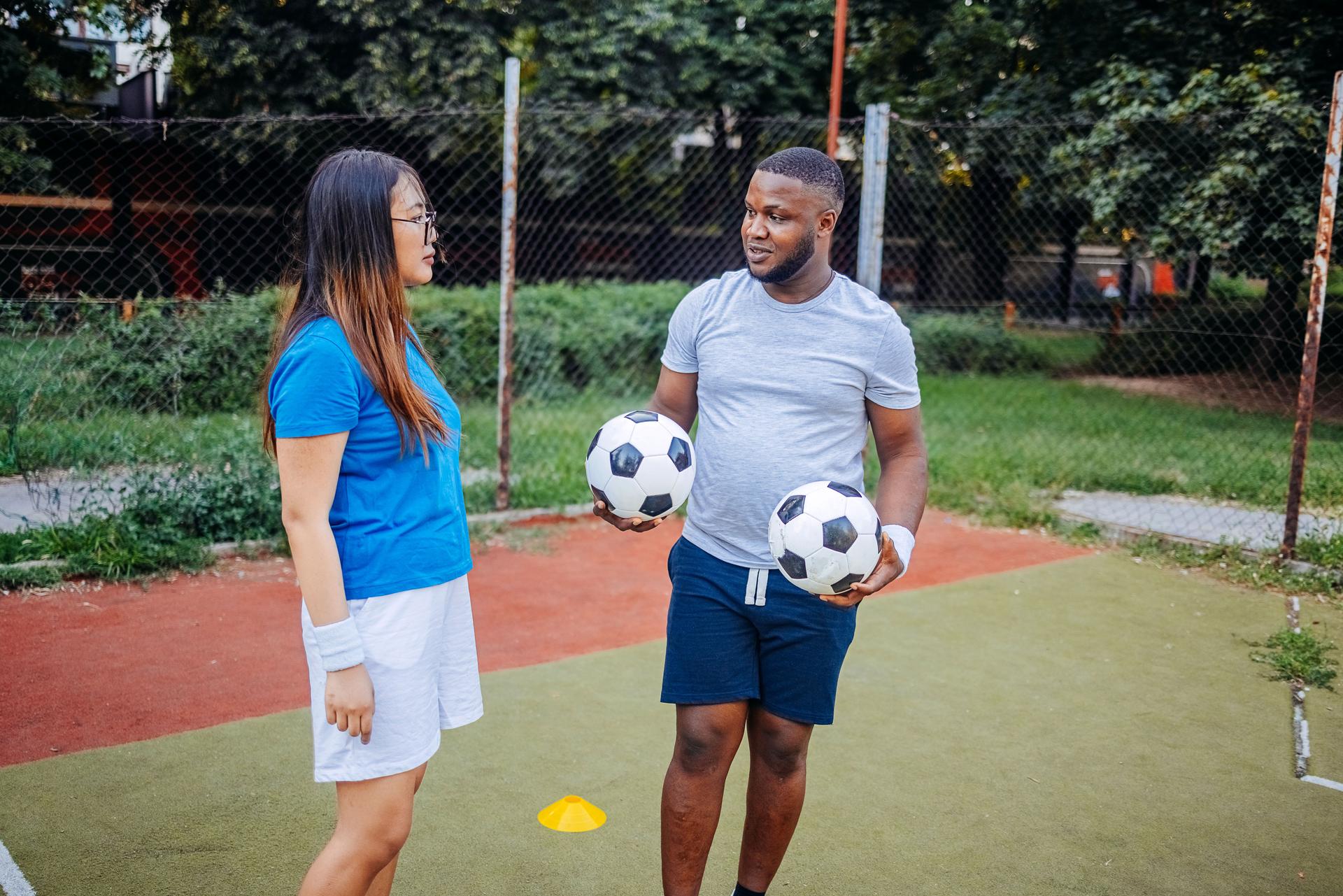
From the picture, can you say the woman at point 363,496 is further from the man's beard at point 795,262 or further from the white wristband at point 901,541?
the white wristband at point 901,541

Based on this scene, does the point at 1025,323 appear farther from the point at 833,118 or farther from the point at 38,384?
the point at 38,384

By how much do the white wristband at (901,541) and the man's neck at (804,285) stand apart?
559 mm

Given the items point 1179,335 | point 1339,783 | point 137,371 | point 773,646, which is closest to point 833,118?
point 137,371

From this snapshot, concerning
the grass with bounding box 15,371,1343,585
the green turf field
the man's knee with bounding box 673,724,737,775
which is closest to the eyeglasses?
the man's knee with bounding box 673,724,737,775

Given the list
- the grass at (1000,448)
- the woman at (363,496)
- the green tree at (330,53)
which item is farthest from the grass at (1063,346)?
the woman at (363,496)

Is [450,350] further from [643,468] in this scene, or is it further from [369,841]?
[369,841]

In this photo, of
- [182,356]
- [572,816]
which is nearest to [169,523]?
[182,356]

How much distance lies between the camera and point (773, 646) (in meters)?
2.43

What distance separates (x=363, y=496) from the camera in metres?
1.93

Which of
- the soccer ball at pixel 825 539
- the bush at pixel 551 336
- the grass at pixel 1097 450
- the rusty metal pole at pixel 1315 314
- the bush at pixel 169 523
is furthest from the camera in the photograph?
the bush at pixel 551 336

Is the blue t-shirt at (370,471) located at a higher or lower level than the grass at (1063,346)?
higher

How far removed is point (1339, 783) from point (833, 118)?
5.51 m

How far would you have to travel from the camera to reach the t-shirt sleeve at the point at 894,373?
7.91 ft

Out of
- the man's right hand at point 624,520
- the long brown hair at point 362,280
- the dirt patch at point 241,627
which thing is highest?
the long brown hair at point 362,280
